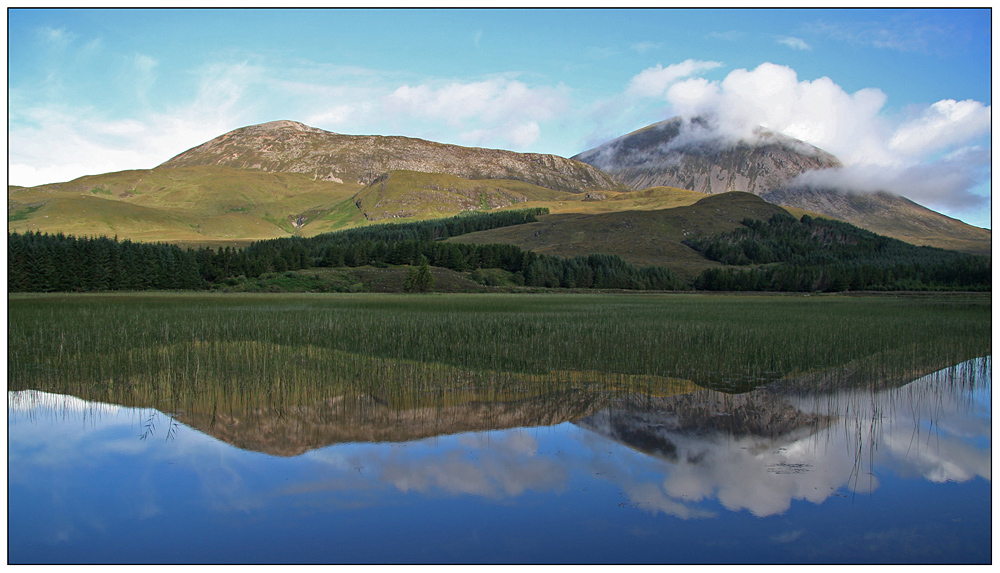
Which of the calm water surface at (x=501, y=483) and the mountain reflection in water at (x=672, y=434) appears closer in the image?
the calm water surface at (x=501, y=483)

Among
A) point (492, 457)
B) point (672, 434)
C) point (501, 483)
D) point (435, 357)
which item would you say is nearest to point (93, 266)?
point (435, 357)

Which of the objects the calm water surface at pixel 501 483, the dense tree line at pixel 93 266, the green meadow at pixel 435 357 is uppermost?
the dense tree line at pixel 93 266

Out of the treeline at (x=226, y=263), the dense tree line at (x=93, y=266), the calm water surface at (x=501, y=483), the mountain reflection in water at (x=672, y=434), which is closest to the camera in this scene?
the calm water surface at (x=501, y=483)

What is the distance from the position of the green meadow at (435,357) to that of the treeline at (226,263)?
58473 mm

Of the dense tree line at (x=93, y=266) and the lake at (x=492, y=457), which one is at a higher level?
the dense tree line at (x=93, y=266)

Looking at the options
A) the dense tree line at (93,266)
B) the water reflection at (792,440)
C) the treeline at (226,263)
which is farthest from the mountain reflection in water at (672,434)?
the treeline at (226,263)

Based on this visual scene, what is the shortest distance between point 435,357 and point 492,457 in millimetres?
8762

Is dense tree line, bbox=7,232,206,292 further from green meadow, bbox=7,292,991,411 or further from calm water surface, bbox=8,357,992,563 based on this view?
calm water surface, bbox=8,357,992,563

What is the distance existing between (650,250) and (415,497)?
173 metres

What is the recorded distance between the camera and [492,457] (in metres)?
9.03

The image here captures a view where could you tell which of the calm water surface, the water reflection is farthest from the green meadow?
the calm water surface

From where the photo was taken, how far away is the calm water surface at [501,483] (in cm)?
647

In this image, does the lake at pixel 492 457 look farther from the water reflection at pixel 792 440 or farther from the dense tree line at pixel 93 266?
the dense tree line at pixel 93 266

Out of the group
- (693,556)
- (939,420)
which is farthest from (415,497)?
(939,420)
